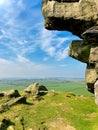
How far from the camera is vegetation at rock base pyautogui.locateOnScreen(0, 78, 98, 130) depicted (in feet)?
182

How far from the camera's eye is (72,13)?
1841 inches

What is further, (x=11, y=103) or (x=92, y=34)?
(x=11, y=103)

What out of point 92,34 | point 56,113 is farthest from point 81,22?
point 56,113

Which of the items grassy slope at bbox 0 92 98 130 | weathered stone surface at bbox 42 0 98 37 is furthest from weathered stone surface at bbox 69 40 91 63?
grassy slope at bbox 0 92 98 130

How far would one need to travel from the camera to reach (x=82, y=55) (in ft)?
165

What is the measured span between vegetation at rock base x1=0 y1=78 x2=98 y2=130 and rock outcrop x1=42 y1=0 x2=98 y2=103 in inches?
418

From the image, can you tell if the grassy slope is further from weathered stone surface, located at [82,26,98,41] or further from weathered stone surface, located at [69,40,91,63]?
weathered stone surface, located at [82,26,98,41]

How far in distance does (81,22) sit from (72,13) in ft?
7.46

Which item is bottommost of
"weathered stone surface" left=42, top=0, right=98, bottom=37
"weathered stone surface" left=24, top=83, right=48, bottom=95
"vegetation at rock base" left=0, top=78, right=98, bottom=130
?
"vegetation at rock base" left=0, top=78, right=98, bottom=130

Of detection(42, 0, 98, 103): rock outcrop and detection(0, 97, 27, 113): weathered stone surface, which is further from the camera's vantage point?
detection(0, 97, 27, 113): weathered stone surface

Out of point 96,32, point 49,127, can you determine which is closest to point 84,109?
point 49,127

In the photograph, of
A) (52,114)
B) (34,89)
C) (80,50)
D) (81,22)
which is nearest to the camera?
(81,22)

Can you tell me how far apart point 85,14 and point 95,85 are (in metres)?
12.4

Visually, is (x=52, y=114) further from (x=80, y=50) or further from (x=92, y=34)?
(x=92, y=34)
